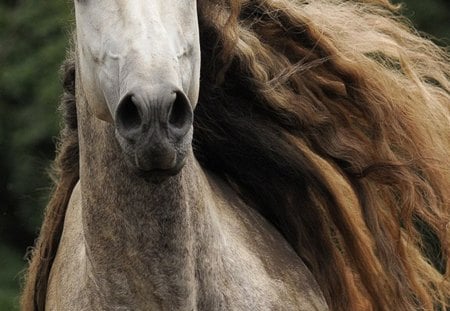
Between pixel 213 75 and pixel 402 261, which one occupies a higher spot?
pixel 213 75

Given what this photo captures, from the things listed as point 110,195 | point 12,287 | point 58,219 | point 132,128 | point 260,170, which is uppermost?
point 132,128

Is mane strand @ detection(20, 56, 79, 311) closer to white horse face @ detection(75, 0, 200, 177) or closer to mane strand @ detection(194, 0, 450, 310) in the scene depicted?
mane strand @ detection(194, 0, 450, 310)

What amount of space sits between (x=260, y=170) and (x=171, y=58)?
1.35 meters

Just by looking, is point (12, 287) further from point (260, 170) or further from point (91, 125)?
point (91, 125)

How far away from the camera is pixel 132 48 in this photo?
3105 mm

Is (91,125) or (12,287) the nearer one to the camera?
(91,125)

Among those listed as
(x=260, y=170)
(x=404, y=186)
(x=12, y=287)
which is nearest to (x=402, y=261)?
(x=404, y=186)

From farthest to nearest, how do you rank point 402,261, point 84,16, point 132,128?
point 402,261 → point 84,16 → point 132,128

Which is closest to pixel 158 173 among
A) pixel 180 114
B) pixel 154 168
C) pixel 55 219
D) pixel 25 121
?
pixel 154 168

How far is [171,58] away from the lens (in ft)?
10.2

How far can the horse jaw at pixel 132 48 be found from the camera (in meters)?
3.06

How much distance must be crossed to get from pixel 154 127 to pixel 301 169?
143 cm

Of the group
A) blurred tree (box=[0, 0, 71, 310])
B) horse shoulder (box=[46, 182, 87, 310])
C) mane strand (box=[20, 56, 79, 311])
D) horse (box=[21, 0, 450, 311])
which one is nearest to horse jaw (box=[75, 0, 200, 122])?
horse (box=[21, 0, 450, 311])

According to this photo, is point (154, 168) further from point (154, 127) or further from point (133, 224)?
point (133, 224)
